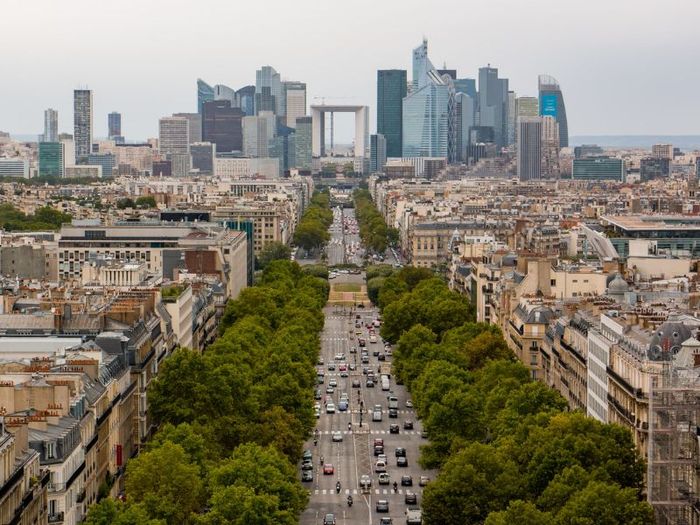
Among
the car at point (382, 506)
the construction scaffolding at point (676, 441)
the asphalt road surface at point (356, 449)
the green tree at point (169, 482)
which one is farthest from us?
the asphalt road surface at point (356, 449)

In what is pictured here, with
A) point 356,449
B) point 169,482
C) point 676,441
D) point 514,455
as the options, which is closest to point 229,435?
point 356,449

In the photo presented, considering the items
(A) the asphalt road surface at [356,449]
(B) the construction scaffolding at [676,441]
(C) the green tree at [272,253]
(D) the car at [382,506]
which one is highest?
(B) the construction scaffolding at [676,441]

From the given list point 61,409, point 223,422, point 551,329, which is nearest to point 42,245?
point 551,329

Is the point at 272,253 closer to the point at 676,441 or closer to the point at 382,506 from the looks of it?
the point at 382,506

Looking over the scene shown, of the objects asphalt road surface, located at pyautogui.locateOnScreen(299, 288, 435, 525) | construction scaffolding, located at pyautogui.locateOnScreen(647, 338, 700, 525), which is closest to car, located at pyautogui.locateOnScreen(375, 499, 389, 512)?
asphalt road surface, located at pyautogui.locateOnScreen(299, 288, 435, 525)

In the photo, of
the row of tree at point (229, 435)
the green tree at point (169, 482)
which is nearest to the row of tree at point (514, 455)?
the row of tree at point (229, 435)

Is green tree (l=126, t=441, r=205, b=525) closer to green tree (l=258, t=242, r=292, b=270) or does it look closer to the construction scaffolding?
the construction scaffolding

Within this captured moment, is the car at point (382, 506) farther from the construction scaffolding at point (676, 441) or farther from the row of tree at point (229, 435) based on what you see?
the construction scaffolding at point (676, 441)
